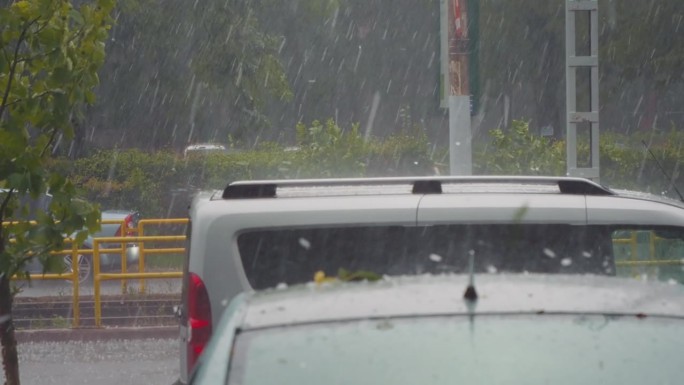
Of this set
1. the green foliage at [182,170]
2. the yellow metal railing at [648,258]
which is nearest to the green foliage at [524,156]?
the green foliage at [182,170]

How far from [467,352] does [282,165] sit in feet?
69.7

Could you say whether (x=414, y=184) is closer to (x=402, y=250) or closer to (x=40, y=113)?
(x=402, y=250)

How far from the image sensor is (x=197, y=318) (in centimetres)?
521

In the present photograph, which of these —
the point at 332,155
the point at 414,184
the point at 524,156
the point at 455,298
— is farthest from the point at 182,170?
the point at 455,298

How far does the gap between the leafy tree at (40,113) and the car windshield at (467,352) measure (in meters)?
3.83

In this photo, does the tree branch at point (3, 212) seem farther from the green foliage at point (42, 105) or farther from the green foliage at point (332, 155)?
the green foliage at point (332, 155)

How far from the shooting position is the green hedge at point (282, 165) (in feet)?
75.4

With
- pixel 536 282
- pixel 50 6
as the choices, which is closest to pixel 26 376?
pixel 50 6

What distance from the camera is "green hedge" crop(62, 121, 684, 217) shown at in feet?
75.4

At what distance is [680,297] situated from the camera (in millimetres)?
3410

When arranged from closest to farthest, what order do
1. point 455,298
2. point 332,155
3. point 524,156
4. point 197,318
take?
point 455,298
point 197,318
point 524,156
point 332,155

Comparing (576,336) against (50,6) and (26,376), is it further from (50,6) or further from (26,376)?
(26,376)

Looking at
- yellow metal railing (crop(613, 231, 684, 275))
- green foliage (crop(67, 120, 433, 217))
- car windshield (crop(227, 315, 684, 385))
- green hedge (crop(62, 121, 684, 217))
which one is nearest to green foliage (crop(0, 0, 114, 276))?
yellow metal railing (crop(613, 231, 684, 275))

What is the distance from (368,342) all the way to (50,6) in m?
4.31
